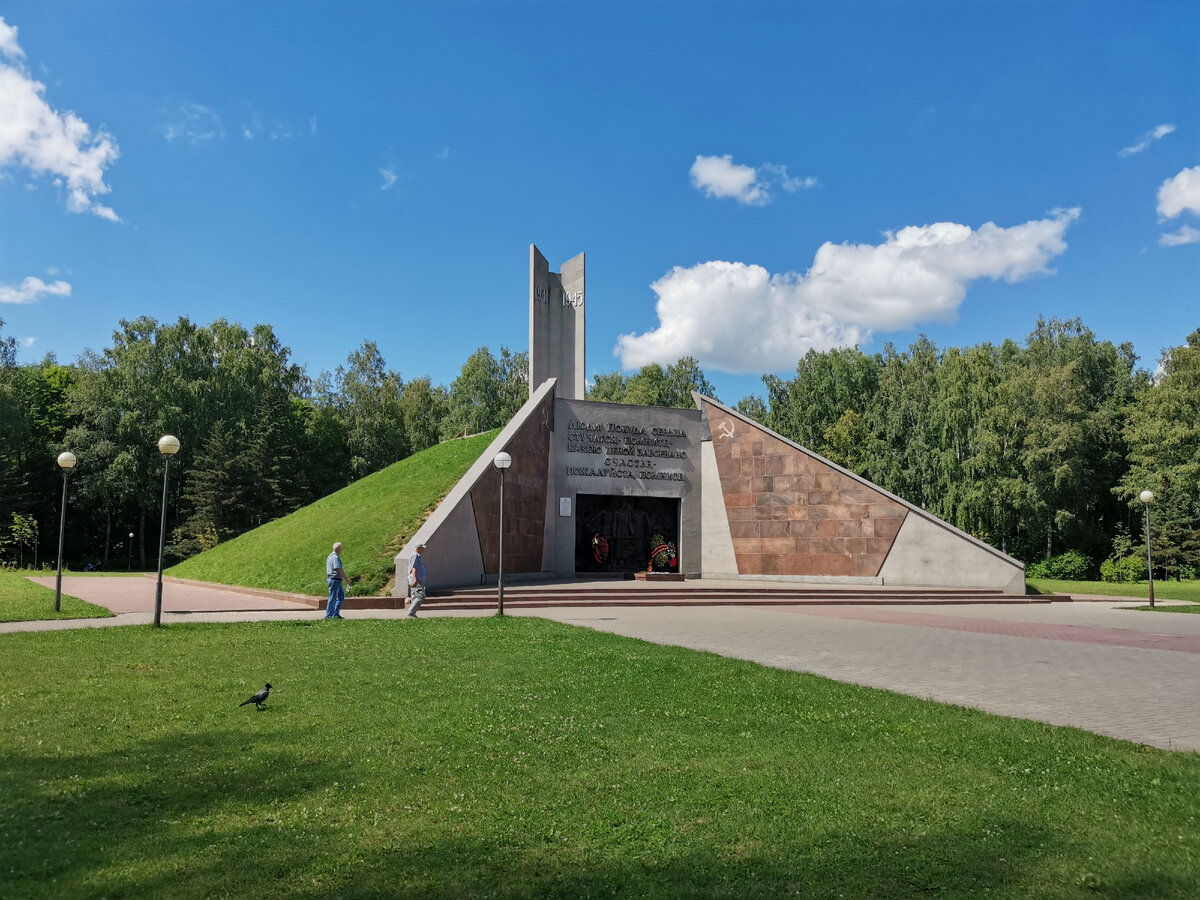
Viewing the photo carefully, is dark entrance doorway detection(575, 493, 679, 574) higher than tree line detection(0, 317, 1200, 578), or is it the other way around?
tree line detection(0, 317, 1200, 578)

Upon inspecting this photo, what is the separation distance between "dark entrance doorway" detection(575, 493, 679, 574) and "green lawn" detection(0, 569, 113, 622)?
1372 cm

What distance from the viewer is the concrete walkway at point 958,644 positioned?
7.31m

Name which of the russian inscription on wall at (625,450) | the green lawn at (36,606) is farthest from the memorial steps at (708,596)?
the green lawn at (36,606)

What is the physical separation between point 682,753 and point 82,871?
11.6 ft

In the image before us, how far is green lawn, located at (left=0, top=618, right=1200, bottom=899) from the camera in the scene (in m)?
3.52

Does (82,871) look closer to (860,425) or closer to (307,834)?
(307,834)

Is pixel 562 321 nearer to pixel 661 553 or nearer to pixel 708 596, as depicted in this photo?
pixel 661 553

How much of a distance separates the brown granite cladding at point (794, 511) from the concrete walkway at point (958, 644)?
3.99 metres

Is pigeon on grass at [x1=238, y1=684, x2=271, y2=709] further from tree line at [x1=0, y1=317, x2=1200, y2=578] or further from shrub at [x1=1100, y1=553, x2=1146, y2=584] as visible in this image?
shrub at [x1=1100, y1=553, x2=1146, y2=584]

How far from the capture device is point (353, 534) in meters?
21.3

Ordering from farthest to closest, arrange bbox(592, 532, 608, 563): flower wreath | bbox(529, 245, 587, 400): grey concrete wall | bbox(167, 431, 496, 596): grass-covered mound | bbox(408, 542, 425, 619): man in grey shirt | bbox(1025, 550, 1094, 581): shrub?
bbox(1025, 550, 1094, 581): shrub, bbox(529, 245, 587, 400): grey concrete wall, bbox(592, 532, 608, 563): flower wreath, bbox(167, 431, 496, 596): grass-covered mound, bbox(408, 542, 425, 619): man in grey shirt

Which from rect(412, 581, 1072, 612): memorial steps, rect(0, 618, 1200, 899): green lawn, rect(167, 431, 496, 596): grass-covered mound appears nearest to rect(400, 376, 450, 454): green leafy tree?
rect(167, 431, 496, 596): grass-covered mound

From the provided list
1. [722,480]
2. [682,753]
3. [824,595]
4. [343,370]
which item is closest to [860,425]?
[722,480]

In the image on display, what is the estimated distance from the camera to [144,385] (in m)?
45.2
